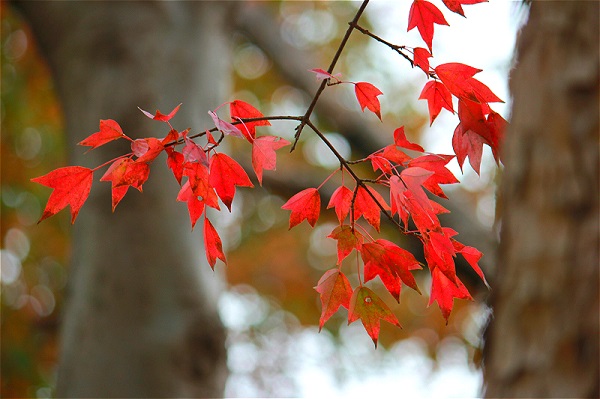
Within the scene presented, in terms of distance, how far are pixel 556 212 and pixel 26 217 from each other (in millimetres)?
4882

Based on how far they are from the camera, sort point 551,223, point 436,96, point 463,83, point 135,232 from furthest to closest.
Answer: point 135,232
point 436,96
point 463,83
point 551,223

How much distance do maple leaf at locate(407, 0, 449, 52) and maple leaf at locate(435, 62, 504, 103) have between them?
3.0 inches

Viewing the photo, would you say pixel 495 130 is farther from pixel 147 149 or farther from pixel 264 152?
pixel 147 149

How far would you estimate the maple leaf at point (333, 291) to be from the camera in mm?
1012

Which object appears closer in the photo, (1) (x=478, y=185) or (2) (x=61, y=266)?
(2) (x=61, y=266)

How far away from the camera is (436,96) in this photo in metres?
1.02

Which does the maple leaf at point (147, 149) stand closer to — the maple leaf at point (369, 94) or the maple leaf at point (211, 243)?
the maple leaf at point (211, 243)

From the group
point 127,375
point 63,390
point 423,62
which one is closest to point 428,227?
point 423,62

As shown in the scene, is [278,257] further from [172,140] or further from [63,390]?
[172,140]

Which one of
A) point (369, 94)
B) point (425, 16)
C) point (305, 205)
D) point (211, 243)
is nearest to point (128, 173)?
point (211, 243)

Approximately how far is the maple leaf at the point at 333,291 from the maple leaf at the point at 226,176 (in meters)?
0.21

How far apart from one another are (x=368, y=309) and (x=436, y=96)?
35cm

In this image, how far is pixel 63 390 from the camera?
7.14 feet

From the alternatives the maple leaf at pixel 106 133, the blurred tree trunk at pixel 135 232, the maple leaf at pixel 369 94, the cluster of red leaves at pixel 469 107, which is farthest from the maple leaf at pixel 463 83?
the blurred tree trunk at pixel 135 232
